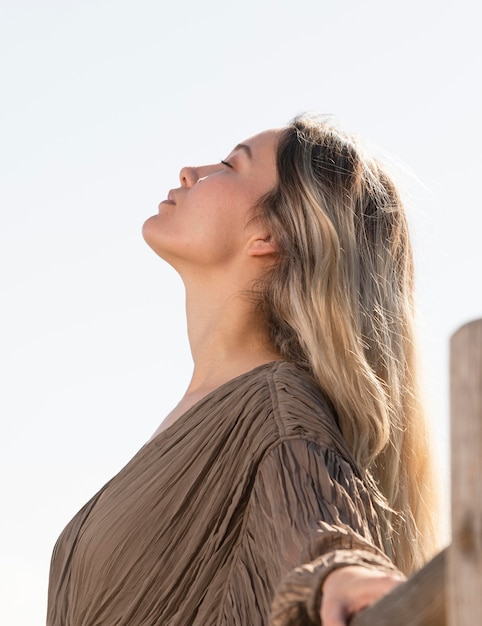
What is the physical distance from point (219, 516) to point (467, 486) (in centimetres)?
145

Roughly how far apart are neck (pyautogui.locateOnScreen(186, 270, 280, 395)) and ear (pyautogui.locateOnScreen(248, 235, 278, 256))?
11 cm

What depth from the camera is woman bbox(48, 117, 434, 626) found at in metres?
2.20

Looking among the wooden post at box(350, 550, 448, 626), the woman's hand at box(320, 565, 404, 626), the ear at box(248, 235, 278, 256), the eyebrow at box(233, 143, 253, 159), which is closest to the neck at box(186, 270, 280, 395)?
the ear at box(248, 235, 278, 256)

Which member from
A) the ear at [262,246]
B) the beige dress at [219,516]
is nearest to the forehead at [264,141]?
A: the ear at [262,246]

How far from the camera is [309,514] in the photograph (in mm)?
1975

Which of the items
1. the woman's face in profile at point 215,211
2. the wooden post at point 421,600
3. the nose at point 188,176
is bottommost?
the wooden post at point 421,600

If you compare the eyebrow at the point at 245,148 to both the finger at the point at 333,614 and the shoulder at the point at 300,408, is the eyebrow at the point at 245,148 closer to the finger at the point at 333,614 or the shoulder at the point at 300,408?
the shoulder at the point at 300,408

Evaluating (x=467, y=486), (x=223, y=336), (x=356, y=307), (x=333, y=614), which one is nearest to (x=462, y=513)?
(x=467, y=486)

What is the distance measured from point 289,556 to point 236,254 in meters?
1.33

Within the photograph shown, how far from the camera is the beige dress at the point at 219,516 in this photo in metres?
2.04

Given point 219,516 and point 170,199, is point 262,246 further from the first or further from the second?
point 219,516

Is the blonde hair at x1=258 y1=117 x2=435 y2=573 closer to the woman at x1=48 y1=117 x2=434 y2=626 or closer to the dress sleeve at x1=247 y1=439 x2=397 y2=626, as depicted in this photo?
the woman at x1=48 y1=117 x2=434 y2=626

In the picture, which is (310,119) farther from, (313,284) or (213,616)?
(213,616)

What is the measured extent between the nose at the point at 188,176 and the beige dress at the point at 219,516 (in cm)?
73
